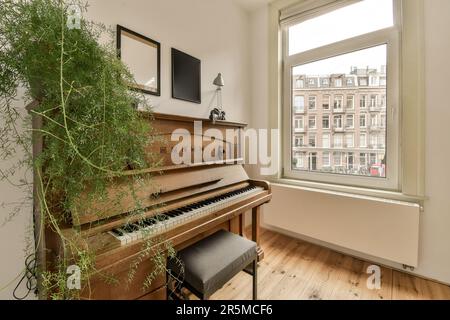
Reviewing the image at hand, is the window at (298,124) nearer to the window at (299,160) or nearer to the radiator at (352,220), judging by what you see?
the window at (299,160)

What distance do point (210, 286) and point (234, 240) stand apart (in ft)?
1.16

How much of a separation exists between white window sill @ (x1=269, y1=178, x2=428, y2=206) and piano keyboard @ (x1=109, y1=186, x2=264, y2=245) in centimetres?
108

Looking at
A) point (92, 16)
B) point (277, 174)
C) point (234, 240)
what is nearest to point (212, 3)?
point (92, 16)

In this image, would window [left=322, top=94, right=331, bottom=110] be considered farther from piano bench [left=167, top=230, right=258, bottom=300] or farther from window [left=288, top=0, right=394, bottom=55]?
piano bench [left=167, top=230, right=258, bottom=300]

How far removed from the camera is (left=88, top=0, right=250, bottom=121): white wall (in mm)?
1602

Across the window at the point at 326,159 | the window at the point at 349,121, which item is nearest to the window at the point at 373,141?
the window at the point at 349,121

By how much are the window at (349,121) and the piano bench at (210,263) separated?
5.87 ft

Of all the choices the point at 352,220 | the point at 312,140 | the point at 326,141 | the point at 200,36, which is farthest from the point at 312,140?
the point at 200,36

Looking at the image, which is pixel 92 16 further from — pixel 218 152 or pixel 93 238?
pixel 93 238

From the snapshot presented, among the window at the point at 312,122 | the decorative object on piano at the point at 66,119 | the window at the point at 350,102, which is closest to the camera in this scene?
the decorative object on piano at the point at 66,119

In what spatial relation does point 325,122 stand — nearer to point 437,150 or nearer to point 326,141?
point 326,141

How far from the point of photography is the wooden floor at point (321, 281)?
62.1 inches

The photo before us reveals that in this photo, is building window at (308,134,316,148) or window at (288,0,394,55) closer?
window at (288,0,394,55)

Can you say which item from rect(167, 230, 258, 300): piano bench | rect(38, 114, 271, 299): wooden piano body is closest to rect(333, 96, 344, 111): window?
rect(38, 114, 271, 299): wooden piano body
